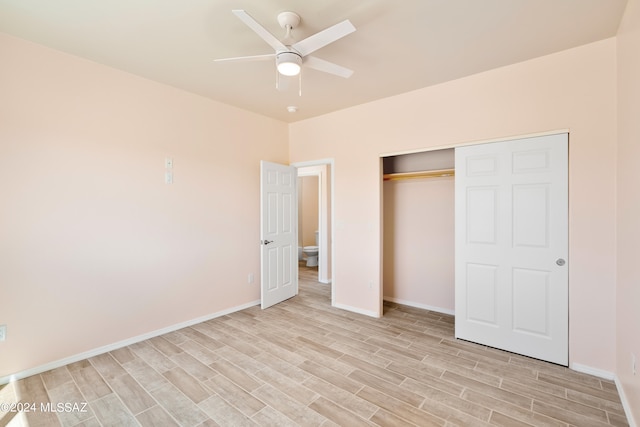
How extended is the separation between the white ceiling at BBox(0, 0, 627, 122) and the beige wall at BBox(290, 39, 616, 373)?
208 mm

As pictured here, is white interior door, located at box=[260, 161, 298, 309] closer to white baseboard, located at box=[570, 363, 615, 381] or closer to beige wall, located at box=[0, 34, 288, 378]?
beige wall, located at box=[0, 34, 288, 378]

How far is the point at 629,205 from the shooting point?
79.2 inches

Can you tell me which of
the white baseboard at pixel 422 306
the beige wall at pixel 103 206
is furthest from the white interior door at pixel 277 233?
the white baseboard at pixel 422 306

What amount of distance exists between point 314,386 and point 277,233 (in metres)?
2.39

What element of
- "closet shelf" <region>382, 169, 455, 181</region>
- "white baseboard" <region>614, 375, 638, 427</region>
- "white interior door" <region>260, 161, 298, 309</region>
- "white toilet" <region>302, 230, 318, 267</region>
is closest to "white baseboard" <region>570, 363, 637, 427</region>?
"white baseboard" <region>614, 375, 638, 427</region>

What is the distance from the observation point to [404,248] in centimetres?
430

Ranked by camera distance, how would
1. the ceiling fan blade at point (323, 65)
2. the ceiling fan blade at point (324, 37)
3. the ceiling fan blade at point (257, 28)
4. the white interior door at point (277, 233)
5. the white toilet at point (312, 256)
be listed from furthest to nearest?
the white toilet at point (312, 256) < the white interior door at point (277, 233) < the ceiling fan blade at point (323, 65) < the ceiling fan blade at point (324, 37) < the ceiling fan blade at point (257, 28)

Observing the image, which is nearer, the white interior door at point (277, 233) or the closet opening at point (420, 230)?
the closet opening at point (420, 230)

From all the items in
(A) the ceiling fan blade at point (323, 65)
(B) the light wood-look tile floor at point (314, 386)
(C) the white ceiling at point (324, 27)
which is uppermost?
(C) the white ceiling at point (324, 27)

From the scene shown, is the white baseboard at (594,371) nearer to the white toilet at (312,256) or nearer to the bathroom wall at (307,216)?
the white toilet at (312,256)

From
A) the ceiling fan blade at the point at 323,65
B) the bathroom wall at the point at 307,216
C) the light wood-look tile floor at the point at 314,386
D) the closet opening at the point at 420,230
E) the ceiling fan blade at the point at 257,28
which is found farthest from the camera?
the bathroom wall at the point at 307,216

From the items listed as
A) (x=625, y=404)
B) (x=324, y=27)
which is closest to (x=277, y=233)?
(x=324, y=27)

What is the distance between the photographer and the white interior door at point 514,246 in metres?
2.63

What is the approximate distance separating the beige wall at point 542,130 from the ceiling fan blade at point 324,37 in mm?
1903
